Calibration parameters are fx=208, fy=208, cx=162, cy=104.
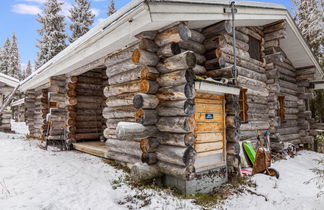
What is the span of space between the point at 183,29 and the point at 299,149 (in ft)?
35.9

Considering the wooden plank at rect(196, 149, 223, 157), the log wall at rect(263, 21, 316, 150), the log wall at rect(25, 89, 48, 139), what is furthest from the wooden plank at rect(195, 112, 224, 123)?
the log wall at rect(25, 89, 48, 139)

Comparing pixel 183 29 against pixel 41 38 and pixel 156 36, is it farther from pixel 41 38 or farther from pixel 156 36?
pixel 41 38

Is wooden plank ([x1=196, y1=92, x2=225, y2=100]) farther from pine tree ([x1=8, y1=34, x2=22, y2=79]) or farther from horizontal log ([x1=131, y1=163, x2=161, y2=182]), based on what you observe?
pine tree ([x1=8, y1=34, x2=22, y2=79])

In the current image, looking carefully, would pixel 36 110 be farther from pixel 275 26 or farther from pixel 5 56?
pixel 5 56

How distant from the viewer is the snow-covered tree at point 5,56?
31.2 m

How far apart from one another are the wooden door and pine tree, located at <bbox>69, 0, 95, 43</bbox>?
20.4 m

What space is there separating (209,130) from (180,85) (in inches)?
60.4

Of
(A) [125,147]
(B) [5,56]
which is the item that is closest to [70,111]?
(A) [125,147]

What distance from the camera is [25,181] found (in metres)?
4.52

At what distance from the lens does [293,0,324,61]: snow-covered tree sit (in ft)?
39.3

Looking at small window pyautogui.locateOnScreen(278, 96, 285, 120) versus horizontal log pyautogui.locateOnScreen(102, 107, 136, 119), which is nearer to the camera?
horizontal log pyautogui.locateOnScreen(102, 107, 136, 119)

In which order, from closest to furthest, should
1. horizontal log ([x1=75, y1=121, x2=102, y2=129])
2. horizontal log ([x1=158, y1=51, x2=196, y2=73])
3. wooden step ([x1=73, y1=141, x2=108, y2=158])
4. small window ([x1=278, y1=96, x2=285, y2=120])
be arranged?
horizontal log ([x1=158, y1=51, x2=196, y2=73]) < wooden step ([x1=73, y1=141, x2=108, y2=158]) < horizontal log ([x1=75, y1=121, x2=102, y2=129]) < small window ([x1=278, y1=96, x2=285, y2=120])

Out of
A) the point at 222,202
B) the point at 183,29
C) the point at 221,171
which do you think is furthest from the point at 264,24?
the point at 222,202

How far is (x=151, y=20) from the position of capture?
3.96m
